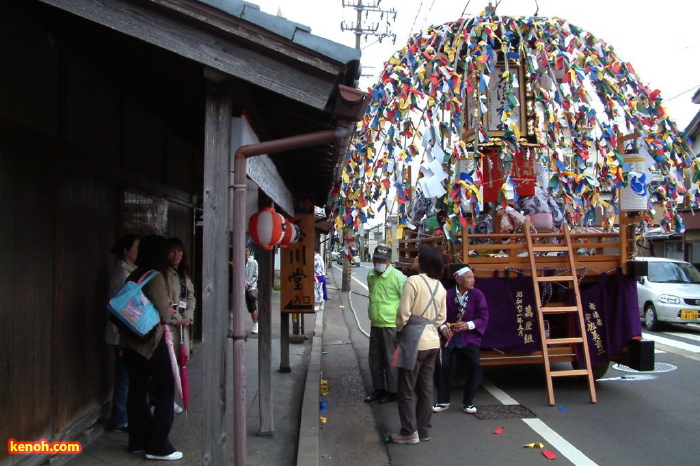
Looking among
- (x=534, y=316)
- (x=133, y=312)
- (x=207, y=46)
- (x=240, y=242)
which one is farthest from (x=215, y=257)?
(x=534, y=316)

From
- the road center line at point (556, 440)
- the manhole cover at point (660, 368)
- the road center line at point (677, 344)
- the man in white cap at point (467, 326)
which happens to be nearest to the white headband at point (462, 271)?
the man in white cap at point (467, 326)

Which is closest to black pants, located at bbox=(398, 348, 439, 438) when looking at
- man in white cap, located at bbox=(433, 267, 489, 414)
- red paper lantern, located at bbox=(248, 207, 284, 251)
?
man in white cap, located at bbox=(433, 267, 489, 414)

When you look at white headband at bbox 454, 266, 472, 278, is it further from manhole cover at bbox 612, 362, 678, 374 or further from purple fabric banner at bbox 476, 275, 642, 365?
manhole cover at bbox 612, 362, 678, 374

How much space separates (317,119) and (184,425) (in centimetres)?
356

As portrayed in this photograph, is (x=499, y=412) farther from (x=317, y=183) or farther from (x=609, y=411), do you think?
(x=317, y=183)

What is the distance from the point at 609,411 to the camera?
6.42m

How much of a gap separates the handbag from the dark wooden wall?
0.53 m

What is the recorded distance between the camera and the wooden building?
10.0ft

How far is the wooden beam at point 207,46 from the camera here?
299 centimetres

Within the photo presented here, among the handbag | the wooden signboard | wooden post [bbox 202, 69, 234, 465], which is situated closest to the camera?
wooden post [bbox 202, 69, 234, 465]

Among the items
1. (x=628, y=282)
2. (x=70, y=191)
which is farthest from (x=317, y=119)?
(x=628, y=282)

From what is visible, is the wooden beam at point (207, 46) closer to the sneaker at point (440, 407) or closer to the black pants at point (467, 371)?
the black pants at point (467, 371)

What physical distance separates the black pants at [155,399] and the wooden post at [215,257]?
4.34 feet

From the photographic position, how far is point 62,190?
435 cm
